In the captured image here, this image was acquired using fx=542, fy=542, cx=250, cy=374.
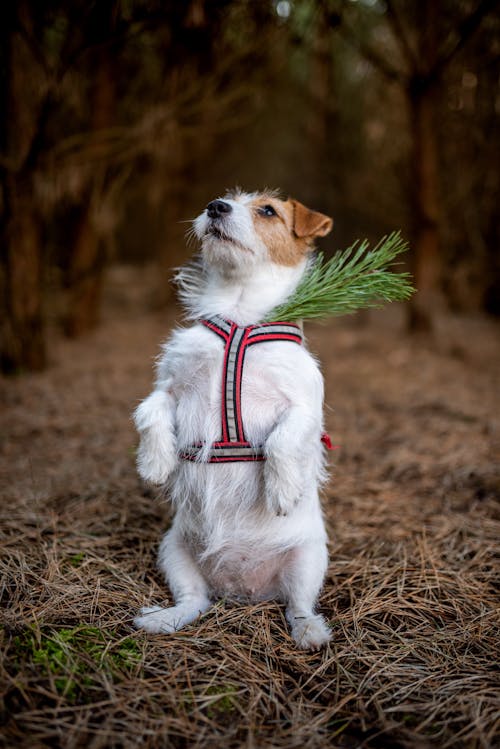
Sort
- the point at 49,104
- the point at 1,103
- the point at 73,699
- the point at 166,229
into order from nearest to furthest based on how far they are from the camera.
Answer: the point at 73,699 → the point at 49,104 → the point at 1,103 → the point at 166,229

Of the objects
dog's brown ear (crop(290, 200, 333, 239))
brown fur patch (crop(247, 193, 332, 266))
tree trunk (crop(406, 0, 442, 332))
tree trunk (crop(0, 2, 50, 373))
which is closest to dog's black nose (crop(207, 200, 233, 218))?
brown fur patch (crop(247, 193, 332, 266))

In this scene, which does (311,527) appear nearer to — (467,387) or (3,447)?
(3,447)

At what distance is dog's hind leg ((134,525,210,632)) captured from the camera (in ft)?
6.15

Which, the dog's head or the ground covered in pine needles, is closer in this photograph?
the ground covered in pine needles

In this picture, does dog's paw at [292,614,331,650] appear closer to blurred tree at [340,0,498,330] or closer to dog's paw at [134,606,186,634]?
dog's paw at [134,606,186,634]

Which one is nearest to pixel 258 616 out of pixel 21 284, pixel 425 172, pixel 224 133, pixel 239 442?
pixel 239 442

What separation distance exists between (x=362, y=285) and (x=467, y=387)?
399cm

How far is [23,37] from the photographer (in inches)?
174

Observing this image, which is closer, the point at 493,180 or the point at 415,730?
the point at 415,730

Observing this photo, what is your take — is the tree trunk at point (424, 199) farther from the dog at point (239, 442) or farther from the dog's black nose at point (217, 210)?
the dog's black nose at point (217, 210)

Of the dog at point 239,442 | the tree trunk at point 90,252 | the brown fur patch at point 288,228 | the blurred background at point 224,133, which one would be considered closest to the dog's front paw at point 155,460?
the dog at point 239,442

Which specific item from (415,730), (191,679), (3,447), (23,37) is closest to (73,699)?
(191,679)

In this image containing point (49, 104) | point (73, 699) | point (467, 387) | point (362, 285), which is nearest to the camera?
point (73, 699)

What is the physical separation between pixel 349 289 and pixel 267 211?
55 cm
